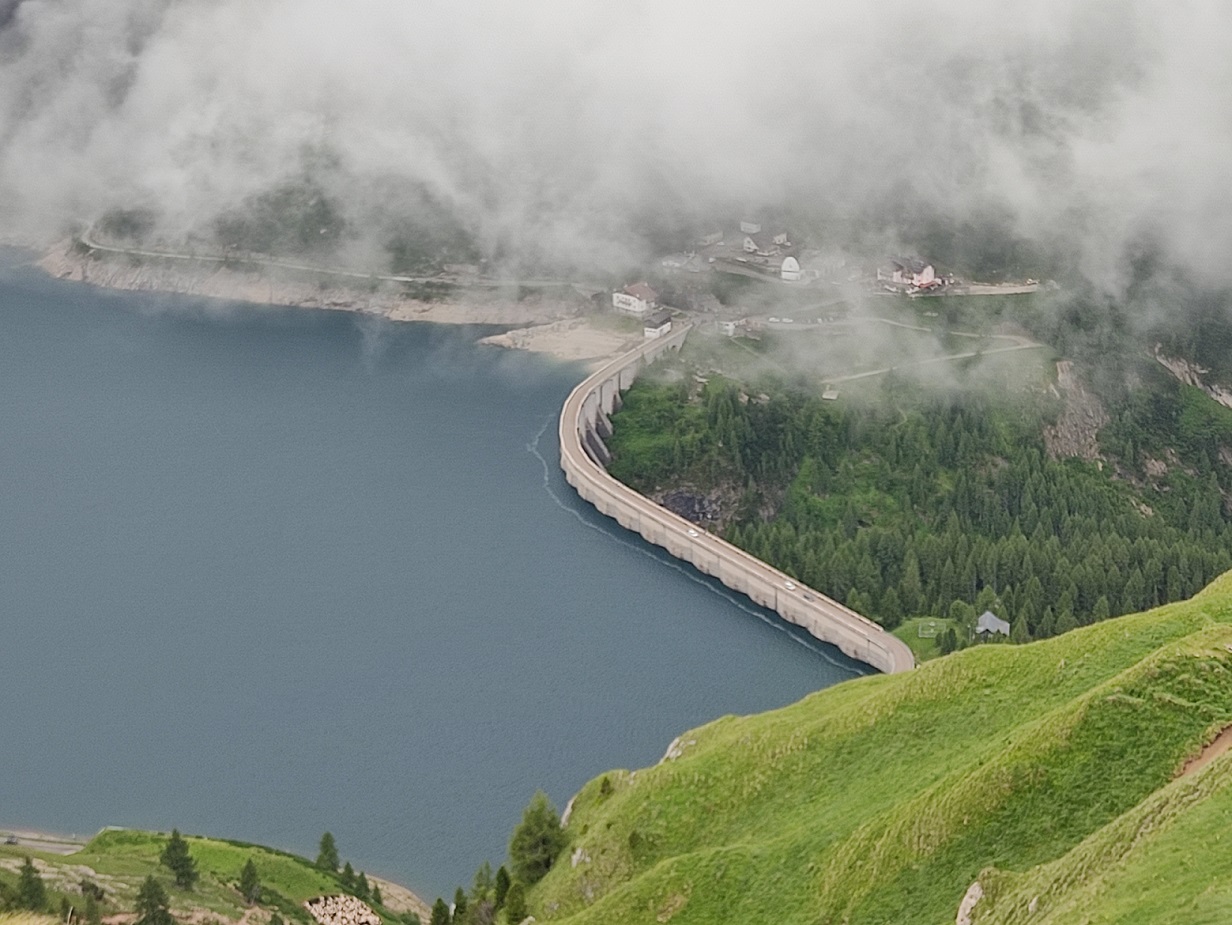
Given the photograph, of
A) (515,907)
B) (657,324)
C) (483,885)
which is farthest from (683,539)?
(515,907)

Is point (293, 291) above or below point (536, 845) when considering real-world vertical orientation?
below

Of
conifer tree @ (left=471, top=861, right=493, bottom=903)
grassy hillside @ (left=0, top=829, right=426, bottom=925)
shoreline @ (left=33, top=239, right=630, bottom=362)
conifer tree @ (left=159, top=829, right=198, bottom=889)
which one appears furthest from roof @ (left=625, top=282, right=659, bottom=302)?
conifer tree @ (left=159, top=829, right=198, bottom=889)

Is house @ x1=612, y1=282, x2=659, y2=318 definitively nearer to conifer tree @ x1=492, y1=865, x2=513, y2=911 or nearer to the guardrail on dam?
the guardrail on dam

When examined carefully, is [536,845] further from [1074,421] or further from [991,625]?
[1074,421]

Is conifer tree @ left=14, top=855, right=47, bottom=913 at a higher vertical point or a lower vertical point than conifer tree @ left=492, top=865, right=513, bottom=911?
higher

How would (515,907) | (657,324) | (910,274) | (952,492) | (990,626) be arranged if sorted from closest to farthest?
(515,907) < (990,626) < (952,492) < (657,324) < (910,274)

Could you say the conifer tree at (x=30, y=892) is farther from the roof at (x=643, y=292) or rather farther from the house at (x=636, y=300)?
the roof at (x=643, y=292)

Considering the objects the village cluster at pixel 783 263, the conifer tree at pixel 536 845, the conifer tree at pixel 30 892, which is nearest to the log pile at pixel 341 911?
the conifer tree at pixel 536 845
